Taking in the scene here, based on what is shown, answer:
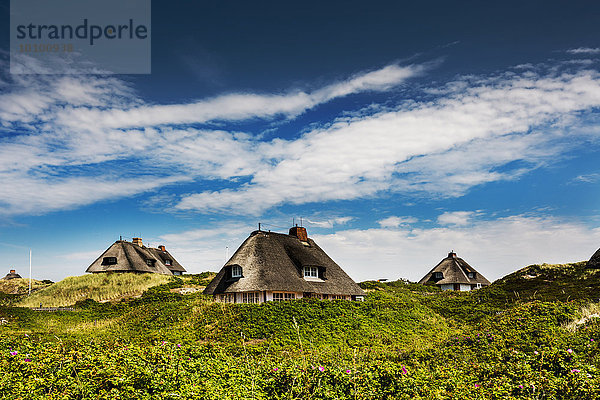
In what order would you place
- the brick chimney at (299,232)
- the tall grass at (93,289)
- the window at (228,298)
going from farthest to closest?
the tall grass at (93,289) < the brick chimney at (299,232) < the window at (228,298)

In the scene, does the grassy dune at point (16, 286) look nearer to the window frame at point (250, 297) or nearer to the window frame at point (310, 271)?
the window frame at point (250, 297)

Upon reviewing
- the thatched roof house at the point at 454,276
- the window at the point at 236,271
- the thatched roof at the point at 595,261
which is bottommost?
the thatched roof house at the point at 454,276

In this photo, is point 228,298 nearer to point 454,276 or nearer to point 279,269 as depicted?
point 279,269

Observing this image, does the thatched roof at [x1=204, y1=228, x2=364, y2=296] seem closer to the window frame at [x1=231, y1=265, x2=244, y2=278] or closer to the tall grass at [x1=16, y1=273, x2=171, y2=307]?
the window frame at [x1=231, y1=265, x2=244, y2=278]

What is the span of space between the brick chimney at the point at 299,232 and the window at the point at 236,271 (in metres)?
7.63

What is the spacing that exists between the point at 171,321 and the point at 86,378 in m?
18.1

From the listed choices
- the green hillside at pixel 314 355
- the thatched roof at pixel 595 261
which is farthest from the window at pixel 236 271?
the thatched roof at pixel 595 261

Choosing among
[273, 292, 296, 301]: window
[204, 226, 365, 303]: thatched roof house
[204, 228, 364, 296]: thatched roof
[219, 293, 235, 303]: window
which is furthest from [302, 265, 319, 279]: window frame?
[219, 293, 235, 303]: window

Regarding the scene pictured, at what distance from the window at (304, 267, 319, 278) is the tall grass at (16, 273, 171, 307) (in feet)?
69.6

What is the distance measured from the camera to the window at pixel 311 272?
102 feet

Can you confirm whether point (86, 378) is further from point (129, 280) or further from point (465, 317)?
point (129, 280)

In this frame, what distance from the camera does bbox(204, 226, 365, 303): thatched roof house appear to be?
27969 mm

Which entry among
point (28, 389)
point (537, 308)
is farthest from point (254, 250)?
point (28, 389)

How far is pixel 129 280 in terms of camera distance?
46.9 meters
